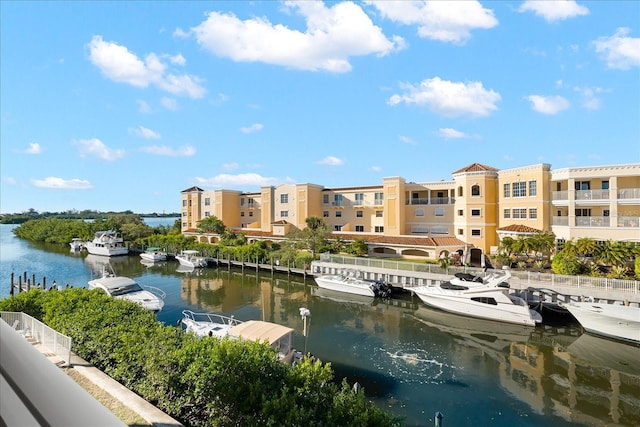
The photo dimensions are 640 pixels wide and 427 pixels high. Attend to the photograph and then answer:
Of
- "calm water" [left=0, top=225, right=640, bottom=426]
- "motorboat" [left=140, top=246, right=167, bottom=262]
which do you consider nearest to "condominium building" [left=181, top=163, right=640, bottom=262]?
"motorboat" [left=140, top=246, right=167, bottom=262]

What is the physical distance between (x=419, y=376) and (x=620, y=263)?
15.7m

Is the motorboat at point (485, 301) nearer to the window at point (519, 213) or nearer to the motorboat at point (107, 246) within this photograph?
the window at point (519, 213)

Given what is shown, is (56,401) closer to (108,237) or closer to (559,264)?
(559,264)

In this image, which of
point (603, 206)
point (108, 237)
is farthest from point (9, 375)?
point (108, 237)

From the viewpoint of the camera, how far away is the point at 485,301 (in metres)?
18.7

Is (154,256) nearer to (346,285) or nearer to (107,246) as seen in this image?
(107,246)

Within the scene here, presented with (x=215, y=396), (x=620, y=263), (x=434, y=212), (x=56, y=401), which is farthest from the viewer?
(x=434, y=212)

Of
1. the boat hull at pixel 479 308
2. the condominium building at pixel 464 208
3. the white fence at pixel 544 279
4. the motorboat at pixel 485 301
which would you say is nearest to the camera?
the white fence at pixel 544 279

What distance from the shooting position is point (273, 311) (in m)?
20.8

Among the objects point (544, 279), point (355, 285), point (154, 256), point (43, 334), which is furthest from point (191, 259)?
point (544, 279)

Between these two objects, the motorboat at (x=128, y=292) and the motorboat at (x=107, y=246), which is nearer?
the motorboat at (x=128, y=292)

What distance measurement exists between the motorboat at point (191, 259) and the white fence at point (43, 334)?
1047 inches

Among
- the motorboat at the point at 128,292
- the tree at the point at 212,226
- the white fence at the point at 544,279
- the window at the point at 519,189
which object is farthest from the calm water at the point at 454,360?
the tree at the point at 212,226

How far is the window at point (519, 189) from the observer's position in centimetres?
2800
